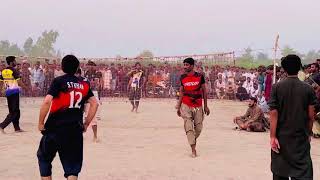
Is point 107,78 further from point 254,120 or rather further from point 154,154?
point 154,154

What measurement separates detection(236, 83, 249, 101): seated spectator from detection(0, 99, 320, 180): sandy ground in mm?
10204

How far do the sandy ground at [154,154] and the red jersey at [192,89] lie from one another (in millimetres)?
977

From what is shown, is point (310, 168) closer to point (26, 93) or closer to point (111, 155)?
point (111, 155)

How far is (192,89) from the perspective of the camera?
9.45m

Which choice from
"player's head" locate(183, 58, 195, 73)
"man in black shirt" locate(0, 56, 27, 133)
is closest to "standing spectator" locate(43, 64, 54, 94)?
"man in black shirt" locate(0, 56, 27, 133)

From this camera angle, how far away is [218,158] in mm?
9227

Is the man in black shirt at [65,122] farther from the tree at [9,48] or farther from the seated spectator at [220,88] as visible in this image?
the tree at [9,48]

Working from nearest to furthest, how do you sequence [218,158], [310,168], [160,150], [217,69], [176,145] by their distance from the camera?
[310,168] → [218,158] → [160,150] → [176,145] → [217,69]

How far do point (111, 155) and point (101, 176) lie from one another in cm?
183

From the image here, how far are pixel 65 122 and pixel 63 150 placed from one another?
32 cm

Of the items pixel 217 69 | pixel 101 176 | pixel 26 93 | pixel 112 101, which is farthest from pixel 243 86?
pixel 101 176

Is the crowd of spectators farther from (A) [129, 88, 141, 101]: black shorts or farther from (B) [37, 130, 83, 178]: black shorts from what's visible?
(B) [37, 130, 83, 178]: black shorts

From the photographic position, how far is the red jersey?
31.0 ft

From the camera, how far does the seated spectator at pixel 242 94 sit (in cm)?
2542
